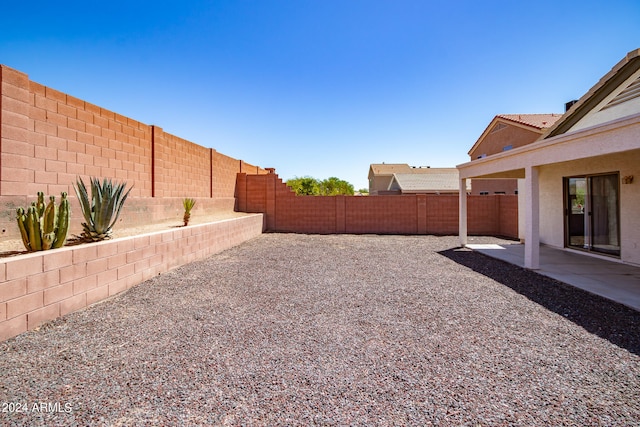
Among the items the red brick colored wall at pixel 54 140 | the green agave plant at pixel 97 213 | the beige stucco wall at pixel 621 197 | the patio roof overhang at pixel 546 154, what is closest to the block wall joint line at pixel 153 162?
the red brick colored wall at pixel 54 140

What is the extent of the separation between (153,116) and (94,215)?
5376 millimetres

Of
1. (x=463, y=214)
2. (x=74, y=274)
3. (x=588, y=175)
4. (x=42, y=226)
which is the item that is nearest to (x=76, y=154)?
(x=42, y=226)

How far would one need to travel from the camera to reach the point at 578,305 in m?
4.43

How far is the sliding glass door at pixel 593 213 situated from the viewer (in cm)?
773

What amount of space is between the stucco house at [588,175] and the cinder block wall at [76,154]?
10367mm

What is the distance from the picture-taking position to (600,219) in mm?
8148

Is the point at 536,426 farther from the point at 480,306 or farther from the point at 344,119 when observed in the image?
the point at 344,119

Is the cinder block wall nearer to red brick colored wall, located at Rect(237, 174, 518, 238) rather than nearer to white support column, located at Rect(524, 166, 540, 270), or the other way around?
red brick colored wall, located at Rect(237, 174, 518, 238)

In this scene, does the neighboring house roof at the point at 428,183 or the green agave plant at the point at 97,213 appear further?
the neighboring house roof at the point at 428,183

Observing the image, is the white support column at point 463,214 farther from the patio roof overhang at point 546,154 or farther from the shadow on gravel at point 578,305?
the shadow on gravel at point 578,305

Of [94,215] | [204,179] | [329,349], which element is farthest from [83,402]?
[204,179]

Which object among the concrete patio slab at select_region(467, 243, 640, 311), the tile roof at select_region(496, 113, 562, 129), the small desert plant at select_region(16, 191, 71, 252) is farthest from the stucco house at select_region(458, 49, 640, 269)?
the tile roof at select_region(496, 113, 562, 129)

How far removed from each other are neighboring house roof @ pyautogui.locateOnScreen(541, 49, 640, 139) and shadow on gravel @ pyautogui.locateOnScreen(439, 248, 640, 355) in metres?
4.93

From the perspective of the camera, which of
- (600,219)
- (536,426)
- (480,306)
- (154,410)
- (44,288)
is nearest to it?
(536,426)
